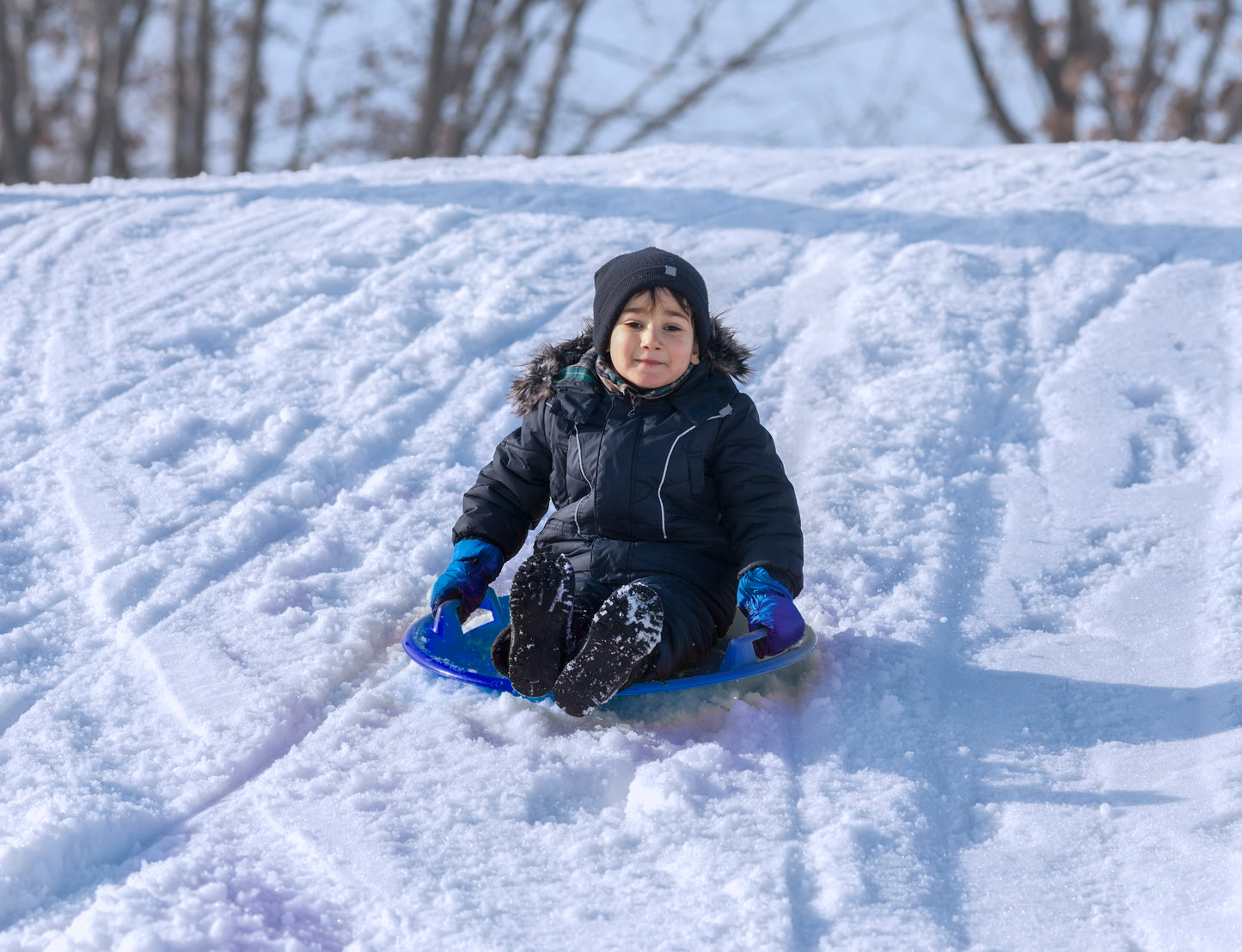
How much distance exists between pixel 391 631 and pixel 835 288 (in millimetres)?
2412

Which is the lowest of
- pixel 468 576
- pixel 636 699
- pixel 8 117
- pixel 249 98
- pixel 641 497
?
pixel 636 699

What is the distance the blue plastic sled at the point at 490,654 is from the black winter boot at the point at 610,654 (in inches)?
3.1

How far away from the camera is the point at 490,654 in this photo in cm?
239

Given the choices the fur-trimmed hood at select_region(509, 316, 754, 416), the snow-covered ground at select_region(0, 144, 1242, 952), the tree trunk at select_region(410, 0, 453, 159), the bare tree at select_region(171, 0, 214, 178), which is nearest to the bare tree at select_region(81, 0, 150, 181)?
the bare tree at select_region(171, 0, 214, 178)

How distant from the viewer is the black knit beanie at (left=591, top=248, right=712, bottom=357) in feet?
7.82

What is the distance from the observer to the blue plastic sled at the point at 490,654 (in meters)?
2.13

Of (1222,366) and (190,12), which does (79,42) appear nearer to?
(190,12)

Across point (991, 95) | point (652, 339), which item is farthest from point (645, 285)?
point (991, 95)

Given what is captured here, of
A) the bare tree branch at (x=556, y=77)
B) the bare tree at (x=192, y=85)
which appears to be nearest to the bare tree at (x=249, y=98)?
the bare tree at (x=192, y=85)

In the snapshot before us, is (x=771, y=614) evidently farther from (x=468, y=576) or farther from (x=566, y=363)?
(x=566, y=363)

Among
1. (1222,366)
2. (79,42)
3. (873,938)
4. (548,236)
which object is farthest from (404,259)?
(79,42)

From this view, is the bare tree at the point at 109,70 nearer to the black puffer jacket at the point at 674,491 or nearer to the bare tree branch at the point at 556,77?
the bare tree branch at the point at 556,77

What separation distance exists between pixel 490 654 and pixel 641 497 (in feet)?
1.50

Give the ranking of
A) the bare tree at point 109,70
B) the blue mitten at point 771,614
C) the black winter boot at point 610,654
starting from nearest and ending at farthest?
the black winter boot at point 610,654 < the blue mitten at point 771,614 < the bare tree at point 109,70
